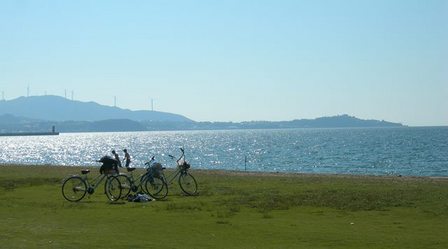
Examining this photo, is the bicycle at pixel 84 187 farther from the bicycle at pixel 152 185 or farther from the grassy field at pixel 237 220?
the bicycle at pixel 152 185

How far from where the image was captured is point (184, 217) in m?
17.5

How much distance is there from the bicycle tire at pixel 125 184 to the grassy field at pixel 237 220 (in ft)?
2.72

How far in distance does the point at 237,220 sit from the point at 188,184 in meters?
7.60

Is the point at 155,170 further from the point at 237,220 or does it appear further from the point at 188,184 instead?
the point at 237,220

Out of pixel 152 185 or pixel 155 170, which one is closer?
pixel 152 185

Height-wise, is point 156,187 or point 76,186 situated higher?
point 76,186

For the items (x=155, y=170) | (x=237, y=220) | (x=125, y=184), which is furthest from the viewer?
(x=155, y=170)

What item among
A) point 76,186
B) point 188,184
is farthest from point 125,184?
point 188,184

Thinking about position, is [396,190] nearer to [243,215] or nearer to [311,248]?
[243,215]

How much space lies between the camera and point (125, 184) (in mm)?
22656

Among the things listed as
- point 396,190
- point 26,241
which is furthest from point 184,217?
point 396,190

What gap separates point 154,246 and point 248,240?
2262mm

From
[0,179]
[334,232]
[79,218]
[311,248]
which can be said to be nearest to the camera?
[311,248]

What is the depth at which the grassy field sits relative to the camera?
13.6 meters
